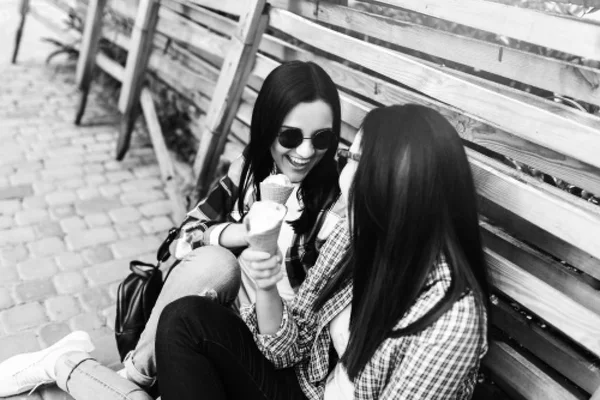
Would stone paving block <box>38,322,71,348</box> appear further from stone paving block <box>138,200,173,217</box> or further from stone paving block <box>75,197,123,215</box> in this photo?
stone paving block <box>138,200,173,217</box>

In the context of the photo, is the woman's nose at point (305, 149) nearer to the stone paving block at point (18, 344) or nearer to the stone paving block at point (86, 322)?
the stone paving block at point (86, 322)

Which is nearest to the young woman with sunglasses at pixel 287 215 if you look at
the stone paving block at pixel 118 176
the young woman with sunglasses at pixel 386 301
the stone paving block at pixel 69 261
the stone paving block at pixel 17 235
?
the young woman with sunglasses at pixel 386 301

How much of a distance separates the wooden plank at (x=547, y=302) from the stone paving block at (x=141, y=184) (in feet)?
10.3

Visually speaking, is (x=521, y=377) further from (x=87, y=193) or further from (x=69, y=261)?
(x=87, y=193)

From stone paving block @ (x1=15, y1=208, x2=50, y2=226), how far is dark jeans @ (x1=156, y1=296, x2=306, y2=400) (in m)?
2.11

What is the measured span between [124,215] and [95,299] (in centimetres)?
98

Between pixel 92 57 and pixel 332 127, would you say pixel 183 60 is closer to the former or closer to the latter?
pixel 92 57

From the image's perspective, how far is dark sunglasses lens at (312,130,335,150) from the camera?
7.61 ft

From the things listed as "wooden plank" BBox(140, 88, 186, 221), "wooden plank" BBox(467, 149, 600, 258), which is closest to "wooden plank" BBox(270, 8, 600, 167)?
"wooden plank" BBox(467, 149, 600, 258)

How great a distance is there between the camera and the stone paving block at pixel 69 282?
322cm

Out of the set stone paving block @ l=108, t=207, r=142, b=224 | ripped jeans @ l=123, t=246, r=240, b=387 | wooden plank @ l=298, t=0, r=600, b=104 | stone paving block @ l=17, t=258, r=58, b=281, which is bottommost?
stone paving block @ l=17, t=258, r=58, b=281

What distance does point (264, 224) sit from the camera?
1.65m

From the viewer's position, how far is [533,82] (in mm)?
1934

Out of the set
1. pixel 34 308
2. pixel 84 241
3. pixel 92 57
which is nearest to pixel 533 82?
pixel 34 308
